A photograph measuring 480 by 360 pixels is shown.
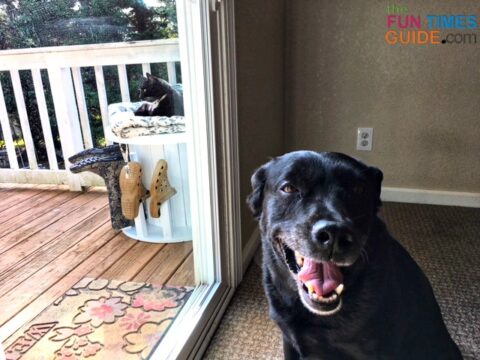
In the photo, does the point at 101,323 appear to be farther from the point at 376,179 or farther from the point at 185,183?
the point at 376,179

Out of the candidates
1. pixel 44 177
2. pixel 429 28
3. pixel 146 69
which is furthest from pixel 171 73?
pixel 429 28

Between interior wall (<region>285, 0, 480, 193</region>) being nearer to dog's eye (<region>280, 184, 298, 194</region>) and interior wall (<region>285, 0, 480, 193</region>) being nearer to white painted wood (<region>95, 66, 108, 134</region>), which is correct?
white painted wood (<region>95, 66, 108, 134</region>)

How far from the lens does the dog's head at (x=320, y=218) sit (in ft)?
2.51

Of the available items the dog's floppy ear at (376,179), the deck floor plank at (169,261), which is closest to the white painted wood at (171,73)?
the deck floor plank at (169,261)

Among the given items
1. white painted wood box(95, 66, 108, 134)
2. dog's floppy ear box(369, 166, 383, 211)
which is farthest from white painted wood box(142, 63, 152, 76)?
dog's floppy ear box(369, 166, 383, 211)

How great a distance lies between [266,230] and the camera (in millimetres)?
952

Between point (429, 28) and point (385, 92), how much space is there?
0.41 m

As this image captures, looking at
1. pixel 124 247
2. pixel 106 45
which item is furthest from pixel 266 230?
pixel 124 247

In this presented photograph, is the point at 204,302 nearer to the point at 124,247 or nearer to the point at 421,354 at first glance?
the point at 124,247

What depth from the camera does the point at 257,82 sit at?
179 cm

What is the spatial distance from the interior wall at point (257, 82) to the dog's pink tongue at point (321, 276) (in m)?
0.83

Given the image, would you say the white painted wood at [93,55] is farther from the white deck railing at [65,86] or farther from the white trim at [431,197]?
the white trim at [431,197]

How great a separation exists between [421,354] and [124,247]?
51.6 inches

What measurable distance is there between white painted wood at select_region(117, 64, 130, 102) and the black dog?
0.81 m
